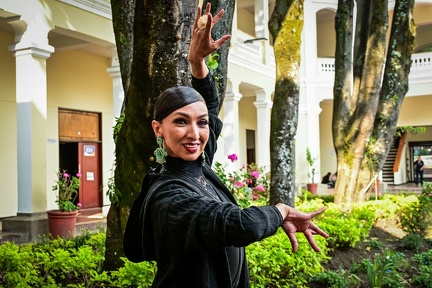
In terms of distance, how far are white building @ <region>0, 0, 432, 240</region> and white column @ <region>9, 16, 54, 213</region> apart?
2 centimetres

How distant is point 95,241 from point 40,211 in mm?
3771

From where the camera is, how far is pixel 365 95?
861cm

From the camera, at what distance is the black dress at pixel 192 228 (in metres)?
1.33

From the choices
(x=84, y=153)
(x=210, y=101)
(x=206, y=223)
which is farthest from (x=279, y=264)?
(x=84, y=153)

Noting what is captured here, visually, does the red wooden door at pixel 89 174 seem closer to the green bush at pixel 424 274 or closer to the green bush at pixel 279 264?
the green bush at pixel 279 264

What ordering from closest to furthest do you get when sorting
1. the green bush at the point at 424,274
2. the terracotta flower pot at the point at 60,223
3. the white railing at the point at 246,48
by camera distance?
the green bush at the point at 424,274, the terracotta flower pot at the point at 60,223, the white railing at the point at 246,48

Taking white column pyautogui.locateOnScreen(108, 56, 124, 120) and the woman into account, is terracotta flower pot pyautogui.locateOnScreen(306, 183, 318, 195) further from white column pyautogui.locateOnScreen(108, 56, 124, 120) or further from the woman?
the woman

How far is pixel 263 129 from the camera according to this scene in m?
16.2

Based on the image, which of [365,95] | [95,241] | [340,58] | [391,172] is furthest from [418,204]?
[391,172]

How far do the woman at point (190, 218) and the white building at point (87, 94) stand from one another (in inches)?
284

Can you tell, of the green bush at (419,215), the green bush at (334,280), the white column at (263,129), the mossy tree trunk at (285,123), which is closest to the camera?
the green bush at (334,280)

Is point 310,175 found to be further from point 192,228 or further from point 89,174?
point 192,228

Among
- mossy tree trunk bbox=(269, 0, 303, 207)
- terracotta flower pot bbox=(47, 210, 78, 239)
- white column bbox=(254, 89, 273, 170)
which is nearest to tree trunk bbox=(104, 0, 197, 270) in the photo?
mossy tree trunk bbox=(269, 0, 303, 207)

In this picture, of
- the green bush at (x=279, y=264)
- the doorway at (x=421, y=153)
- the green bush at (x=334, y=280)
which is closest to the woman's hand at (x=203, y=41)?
the green bush at (x=279, y=264)
